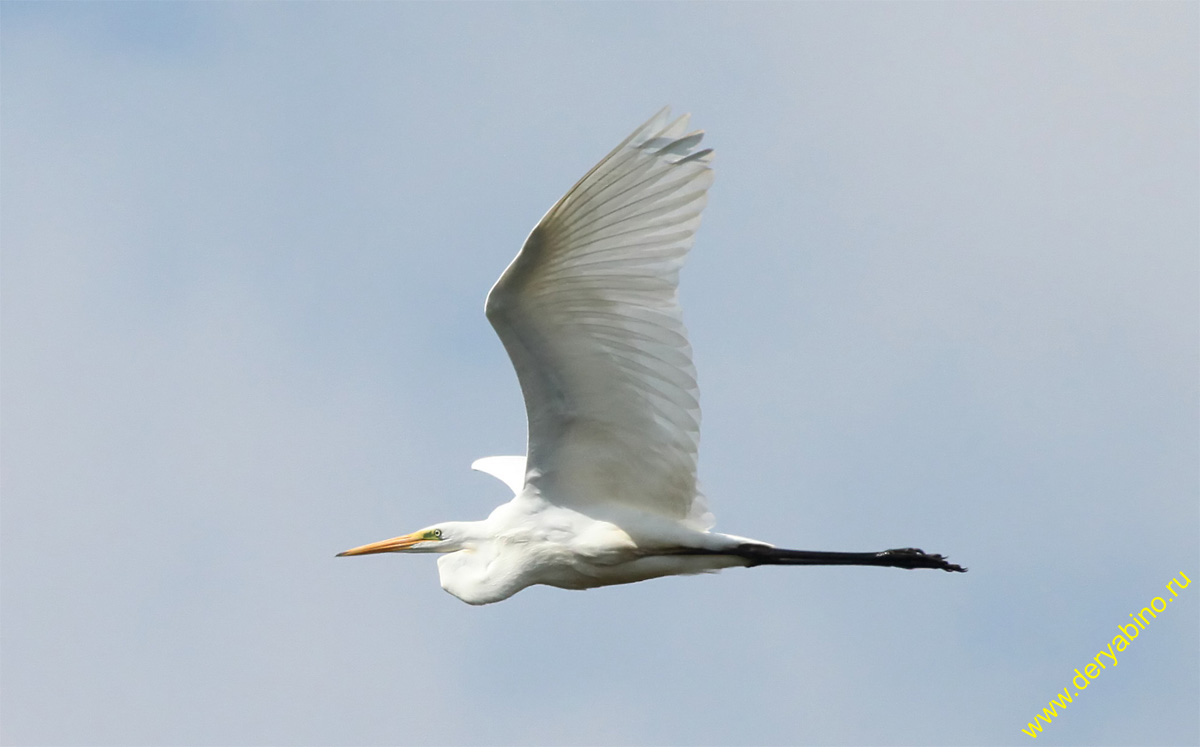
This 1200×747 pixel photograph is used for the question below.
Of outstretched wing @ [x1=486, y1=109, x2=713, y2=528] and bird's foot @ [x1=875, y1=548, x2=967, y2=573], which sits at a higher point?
outstretched wing @ [x1=486, y1=109, x2=713, y2=528]

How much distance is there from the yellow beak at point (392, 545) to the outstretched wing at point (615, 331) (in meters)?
1.36

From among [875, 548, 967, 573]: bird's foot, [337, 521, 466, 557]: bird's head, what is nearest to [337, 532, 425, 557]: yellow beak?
[337, 521, 466, 557]: bird's head

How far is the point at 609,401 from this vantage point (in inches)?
357

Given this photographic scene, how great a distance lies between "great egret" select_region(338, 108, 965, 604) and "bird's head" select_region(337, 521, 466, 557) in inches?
0.8

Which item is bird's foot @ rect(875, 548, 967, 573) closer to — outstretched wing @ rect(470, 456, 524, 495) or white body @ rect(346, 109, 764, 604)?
white body @ rect(346, 109, 764, 604)

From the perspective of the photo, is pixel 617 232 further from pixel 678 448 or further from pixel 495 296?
pixel 678 448

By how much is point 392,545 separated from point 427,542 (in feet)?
1.34

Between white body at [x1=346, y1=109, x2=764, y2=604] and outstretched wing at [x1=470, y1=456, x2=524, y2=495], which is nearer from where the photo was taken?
white body at [x1=346, y1=109, x2=764, y2=604]

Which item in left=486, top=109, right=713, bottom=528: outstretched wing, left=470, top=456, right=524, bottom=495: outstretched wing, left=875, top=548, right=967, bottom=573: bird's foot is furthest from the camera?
left=470, top=456, right=524, bottom=495: outstretched wing

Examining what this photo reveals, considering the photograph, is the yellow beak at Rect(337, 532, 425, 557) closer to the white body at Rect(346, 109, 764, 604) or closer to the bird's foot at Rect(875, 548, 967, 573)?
the white body at Rect(346, 109, 764, 604)

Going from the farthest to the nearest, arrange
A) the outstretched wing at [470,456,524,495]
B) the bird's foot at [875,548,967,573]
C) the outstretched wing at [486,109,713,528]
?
the outstretched wing at [470,456,524,495] < the bird's foot at [875,548,967,573] < the outstretched wing at [486,109,713,528]

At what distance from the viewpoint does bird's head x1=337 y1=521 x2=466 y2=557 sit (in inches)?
404

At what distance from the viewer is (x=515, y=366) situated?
888cm

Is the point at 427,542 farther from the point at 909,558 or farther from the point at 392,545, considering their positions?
the point at 909,558
